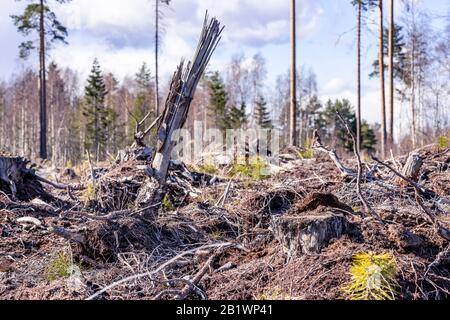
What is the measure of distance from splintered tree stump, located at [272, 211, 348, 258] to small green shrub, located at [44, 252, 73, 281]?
1.77 m

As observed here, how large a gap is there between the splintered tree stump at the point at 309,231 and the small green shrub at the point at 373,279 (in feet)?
1.35

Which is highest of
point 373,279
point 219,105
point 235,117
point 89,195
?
point 219,105

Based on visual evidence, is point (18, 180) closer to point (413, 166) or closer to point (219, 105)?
point (413, 166)

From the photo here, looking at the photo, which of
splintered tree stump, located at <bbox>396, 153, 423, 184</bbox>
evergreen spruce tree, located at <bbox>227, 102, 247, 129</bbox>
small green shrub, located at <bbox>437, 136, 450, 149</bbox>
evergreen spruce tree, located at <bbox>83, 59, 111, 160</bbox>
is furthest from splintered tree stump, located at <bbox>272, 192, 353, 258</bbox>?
evergreen spruce tree, located at <bbox>83, 59, 111, 160</bbox>

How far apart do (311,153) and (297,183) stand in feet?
9.36

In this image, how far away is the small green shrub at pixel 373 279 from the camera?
9.64 ft

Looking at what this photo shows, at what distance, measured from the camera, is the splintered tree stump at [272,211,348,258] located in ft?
11.6

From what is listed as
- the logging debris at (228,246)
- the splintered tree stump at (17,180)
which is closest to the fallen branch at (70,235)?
the logging debris at (228,246)

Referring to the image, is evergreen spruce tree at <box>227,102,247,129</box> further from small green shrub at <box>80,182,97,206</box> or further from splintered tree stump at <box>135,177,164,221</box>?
splintered tree stump at <box>135,177,164,221</box>

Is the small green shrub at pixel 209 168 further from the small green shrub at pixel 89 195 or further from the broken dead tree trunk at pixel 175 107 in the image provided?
the broken dead tree trunk at pixel 175 107

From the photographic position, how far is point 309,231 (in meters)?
3.54

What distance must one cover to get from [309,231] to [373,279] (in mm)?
679

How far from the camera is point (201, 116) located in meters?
39.8

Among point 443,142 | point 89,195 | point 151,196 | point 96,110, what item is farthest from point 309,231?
point 96,110
